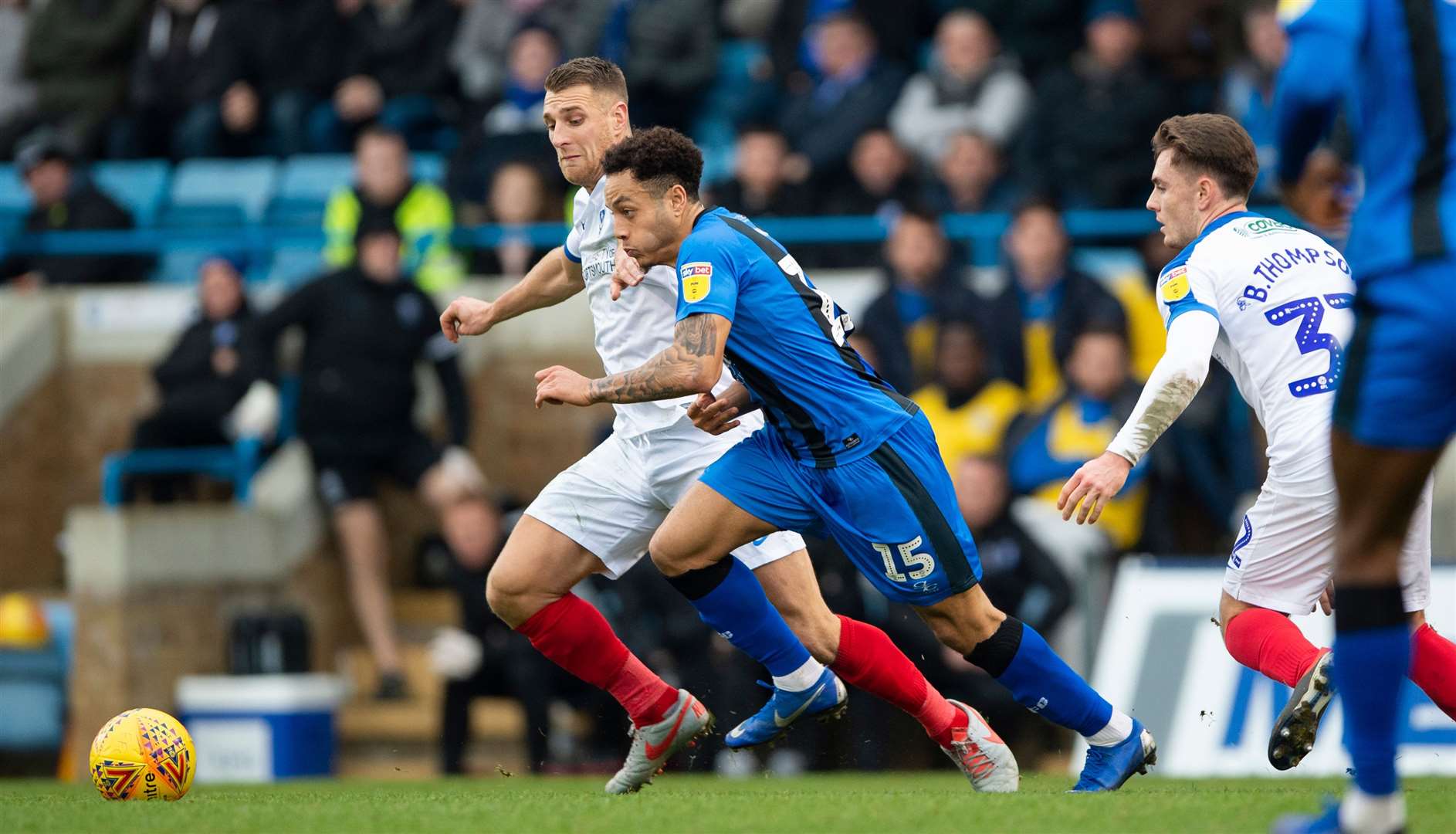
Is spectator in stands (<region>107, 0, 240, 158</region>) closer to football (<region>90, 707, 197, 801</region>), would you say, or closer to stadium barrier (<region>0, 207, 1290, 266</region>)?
stadium barrier (<region>0, 207, 1290, 266</region>)

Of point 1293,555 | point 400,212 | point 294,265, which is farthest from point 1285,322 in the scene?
point 294,265

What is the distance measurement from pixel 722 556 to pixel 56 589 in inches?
356

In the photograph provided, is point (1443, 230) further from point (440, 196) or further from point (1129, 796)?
point (440, 196)

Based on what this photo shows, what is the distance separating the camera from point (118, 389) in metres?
14.5

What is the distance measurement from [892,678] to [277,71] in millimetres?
10377

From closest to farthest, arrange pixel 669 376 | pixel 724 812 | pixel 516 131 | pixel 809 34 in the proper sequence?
pixel 724 812 → pixel 669 376 → pixel 516 131 → pixel 809 34

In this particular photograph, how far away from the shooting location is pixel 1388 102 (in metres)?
4.57

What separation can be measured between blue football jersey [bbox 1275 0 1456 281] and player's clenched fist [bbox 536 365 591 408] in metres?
2.49

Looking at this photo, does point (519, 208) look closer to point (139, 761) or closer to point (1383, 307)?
point (139, 761)

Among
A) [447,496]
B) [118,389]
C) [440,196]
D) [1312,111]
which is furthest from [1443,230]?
[118,389]

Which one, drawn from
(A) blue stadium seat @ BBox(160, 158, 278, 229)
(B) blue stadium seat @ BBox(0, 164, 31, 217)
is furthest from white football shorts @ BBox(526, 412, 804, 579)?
(B) blue stadium seat @ BBox(0, 164, 31, 217)

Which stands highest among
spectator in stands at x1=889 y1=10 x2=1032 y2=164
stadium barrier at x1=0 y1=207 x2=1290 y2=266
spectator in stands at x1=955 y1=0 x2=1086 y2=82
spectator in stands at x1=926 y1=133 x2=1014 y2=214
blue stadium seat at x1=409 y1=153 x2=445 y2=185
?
spectator in stands at x1=955 y1=0 x2=1086 y2=82

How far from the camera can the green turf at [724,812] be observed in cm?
545

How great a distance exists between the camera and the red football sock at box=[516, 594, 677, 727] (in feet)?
23.8
